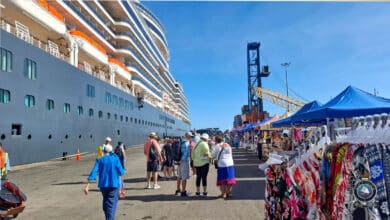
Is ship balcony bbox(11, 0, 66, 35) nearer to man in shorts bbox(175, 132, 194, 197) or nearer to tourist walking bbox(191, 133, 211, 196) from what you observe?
man in shorts bbox(175, 132, 194, 197)

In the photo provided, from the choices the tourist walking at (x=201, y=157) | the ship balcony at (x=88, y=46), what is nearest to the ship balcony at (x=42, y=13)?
the ship balcony at (x=88, y=46)

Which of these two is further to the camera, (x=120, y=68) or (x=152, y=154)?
(x=120, y=68)

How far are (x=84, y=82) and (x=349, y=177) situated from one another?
2377 centimetres

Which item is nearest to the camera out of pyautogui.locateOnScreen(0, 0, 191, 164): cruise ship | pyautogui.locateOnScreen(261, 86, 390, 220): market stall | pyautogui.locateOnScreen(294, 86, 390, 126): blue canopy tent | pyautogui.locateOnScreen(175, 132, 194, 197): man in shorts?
pyautogui.locateOnScreen(261, 86, 390, 220): market stall

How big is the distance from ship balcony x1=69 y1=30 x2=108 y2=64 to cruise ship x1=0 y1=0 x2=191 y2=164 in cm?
8

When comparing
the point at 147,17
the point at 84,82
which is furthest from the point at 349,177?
the point at 147,17

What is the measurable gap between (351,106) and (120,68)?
3073cm

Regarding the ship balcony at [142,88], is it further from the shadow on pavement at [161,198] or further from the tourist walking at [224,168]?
the tourist walking at [224,168]

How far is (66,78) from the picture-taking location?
21.3 meters

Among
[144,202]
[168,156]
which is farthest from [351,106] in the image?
[168,156]

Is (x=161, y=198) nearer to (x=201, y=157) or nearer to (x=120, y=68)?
(x=201, y=157)

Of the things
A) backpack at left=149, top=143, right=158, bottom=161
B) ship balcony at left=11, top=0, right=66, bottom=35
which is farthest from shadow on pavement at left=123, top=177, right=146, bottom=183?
ship balcony at left=11, top=0, right=66, bottom=35

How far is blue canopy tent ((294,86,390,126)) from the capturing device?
6281 millimetres

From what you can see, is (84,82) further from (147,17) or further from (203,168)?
(147,17)
